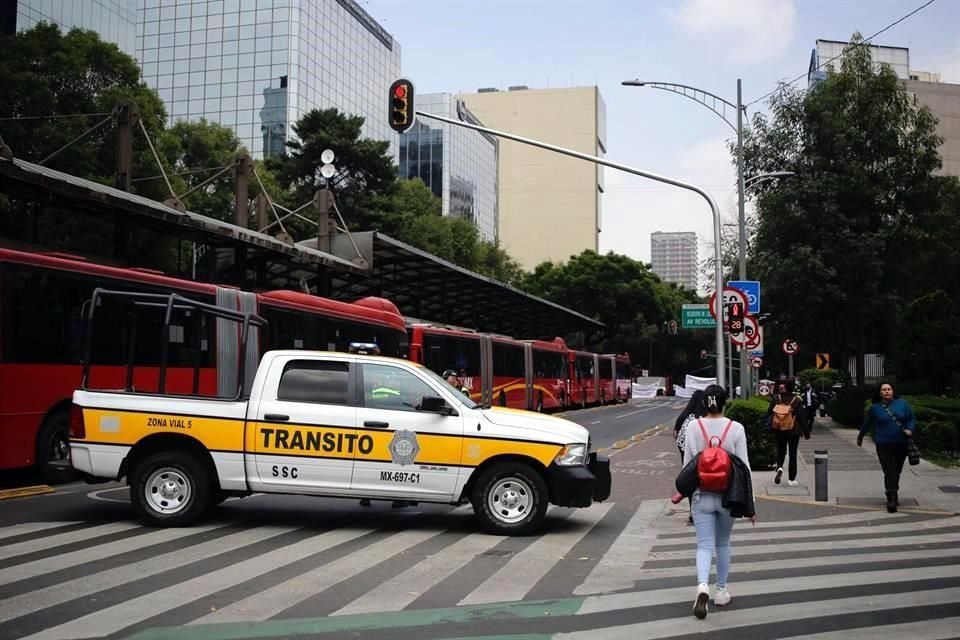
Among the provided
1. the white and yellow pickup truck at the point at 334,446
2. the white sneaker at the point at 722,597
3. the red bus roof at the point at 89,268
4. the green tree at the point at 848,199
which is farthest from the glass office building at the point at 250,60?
the white sneaker at the point at 722,597

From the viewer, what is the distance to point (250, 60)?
275 ft

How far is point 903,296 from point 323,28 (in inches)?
2584

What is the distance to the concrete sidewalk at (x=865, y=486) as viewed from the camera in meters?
14.0

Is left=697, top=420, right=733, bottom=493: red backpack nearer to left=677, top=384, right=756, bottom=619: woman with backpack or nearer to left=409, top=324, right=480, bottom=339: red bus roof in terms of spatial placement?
left=677, top=384, right=756, bottom=619: woman with backpack

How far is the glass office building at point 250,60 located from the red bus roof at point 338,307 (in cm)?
5706

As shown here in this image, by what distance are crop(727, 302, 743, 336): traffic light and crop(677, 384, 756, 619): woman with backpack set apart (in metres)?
11.4

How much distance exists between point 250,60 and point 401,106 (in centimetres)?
7027

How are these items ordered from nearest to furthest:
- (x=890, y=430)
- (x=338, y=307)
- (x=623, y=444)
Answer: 1. (x=890, y=430)
2. (x=338, y=307)
3. (x=623, y=444)

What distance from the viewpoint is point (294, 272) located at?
36375mm

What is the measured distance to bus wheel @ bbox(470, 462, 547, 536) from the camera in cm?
1051

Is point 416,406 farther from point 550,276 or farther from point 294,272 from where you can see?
point 550,276

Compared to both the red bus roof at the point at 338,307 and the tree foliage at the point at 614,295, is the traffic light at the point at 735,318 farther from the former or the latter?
the tree foliage at the point at 614,295

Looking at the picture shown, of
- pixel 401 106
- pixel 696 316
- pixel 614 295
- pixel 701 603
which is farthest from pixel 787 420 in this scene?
pixel 614 295

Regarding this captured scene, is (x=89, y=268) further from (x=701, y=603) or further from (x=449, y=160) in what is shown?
(x=449, y=160)
